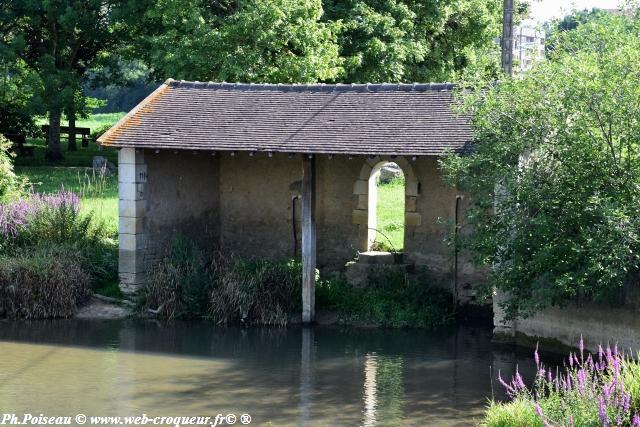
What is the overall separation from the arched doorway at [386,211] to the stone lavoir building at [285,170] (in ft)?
0.43

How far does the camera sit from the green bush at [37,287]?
1636 cm

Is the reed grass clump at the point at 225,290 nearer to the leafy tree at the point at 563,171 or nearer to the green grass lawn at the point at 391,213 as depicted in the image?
the green grass lawn at the point at 391,213

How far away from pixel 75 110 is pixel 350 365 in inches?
642

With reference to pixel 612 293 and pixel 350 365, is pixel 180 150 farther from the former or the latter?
pixel 612 293

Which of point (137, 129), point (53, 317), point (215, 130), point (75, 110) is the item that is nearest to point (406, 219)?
point (215, 130)

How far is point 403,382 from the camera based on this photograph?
1303 cm

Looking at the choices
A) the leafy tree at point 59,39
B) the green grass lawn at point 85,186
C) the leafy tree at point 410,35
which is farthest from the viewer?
the leafy tree at point 59,39

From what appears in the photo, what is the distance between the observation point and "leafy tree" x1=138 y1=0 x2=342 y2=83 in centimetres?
2294

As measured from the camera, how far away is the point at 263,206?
1841 centimetres

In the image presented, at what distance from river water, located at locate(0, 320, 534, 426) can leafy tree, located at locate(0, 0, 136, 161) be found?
40.6 ft

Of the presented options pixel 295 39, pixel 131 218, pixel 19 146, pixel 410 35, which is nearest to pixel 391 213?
pixel 295 39

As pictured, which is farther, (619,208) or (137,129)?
(137,129)

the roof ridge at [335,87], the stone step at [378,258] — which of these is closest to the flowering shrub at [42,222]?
the roof ridge at [335,87]

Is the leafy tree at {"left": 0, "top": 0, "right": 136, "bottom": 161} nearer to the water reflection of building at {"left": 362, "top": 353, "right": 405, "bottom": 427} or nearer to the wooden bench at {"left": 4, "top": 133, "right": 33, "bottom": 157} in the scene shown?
the wooden bench at {"left": 4, "top": 133, "right": 33, "bottom": 157}
